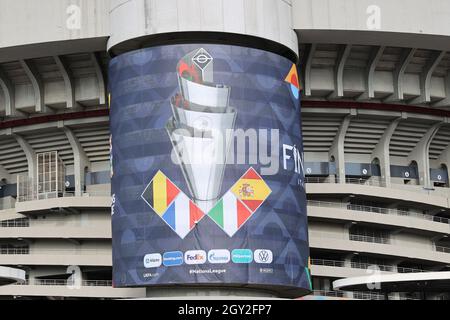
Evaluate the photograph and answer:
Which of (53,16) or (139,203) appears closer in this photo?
(139,203)

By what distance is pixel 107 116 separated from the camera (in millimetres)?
52406

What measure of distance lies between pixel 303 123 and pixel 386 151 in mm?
5577

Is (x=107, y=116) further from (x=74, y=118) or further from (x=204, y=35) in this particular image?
(x=204, y=35)

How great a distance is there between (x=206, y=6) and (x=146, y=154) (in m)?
7.94

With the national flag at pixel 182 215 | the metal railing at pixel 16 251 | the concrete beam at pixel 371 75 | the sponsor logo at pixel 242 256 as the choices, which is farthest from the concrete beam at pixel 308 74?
the metal railing at pixel 16 251

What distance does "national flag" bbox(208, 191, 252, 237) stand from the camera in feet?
139

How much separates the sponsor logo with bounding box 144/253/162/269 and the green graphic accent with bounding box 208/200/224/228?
10.3 ft

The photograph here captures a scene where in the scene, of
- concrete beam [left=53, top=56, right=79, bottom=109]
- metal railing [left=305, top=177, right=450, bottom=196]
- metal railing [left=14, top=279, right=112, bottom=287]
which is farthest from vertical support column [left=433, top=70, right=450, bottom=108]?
metal railing [left=14, top=279, right=112, bottom=287]

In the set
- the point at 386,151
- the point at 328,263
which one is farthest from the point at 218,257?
the point at 386,151

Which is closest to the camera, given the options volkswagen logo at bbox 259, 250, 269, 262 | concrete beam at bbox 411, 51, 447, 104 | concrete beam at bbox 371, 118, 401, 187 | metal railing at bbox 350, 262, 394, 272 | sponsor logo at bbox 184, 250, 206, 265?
sponsor logo at bbox 184, 250, 206, 265

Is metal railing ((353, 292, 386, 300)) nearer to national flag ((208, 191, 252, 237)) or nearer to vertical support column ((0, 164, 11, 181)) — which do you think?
national flag ((208, 191, 252, 237))

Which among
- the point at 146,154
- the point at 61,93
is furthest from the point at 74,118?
the point at 146,154

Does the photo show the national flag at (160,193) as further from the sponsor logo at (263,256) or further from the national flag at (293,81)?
the national flag at (293,81)

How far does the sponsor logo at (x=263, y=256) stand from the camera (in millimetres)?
42625
